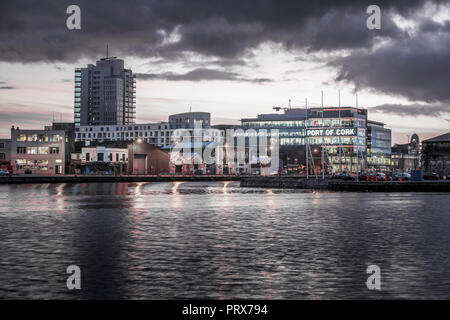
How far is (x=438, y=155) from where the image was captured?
116 meters

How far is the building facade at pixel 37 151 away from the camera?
182750 mm

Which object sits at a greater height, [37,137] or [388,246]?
[37,137]

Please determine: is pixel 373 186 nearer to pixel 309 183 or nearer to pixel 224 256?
pixel 309 183

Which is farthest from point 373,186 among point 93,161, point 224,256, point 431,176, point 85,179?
point 93,161

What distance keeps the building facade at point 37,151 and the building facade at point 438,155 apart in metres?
120

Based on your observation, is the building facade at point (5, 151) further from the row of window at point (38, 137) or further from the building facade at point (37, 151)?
the row of window at point (38, 137)

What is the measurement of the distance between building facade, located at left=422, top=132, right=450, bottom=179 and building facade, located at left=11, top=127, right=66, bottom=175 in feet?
393

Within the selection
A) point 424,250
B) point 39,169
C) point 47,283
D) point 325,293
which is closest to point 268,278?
point 325,293

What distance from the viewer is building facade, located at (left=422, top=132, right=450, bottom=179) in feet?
374

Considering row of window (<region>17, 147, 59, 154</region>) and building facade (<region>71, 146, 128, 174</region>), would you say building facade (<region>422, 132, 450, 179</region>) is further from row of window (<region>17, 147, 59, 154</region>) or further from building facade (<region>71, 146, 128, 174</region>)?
row of window (<region>17, 147, 59, 154</region>)
